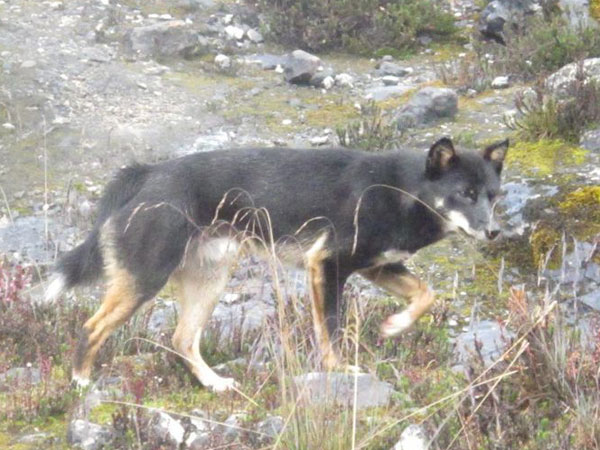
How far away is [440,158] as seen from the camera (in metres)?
7.27

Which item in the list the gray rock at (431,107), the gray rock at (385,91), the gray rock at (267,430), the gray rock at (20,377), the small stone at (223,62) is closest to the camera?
the gray rock at (267,430)

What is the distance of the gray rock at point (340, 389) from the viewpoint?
5.04m

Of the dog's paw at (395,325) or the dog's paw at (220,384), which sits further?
the dog's paw at (395,325)

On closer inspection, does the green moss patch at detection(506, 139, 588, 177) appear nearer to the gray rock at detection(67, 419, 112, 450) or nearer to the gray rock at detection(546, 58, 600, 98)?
the gray rock at detection(546, 58, 600, 98)

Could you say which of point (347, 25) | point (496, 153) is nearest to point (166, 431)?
point (496, 153)

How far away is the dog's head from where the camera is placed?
7246mm

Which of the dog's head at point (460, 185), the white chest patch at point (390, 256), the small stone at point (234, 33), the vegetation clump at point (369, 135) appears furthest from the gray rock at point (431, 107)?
the white chest patch at point (390, 256)

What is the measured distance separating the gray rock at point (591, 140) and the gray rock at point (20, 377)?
5.80 m

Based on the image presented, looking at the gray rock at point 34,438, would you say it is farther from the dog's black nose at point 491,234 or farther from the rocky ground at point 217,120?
the dog's black nose at point 491,234

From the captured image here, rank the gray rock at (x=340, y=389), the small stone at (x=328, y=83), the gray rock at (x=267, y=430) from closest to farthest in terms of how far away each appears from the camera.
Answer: the gray rock at (x=340, y=389) → the gray rock at (x=267, y=430) → the small stone at (x=328, y=83)

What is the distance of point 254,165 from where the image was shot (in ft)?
24.2

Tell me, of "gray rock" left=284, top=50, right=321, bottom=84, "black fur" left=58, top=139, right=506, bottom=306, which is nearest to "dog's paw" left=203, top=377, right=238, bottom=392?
"black fur" left=58, top=139, right=506, bottom=306

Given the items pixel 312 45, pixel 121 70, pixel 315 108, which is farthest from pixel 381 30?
pixel 121 70

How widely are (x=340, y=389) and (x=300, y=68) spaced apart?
8.83 meters
